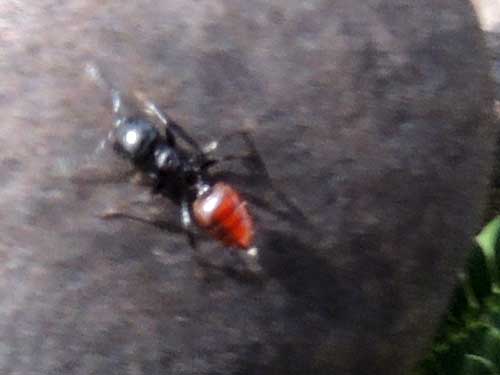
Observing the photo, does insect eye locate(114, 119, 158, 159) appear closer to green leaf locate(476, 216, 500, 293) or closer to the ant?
the ant

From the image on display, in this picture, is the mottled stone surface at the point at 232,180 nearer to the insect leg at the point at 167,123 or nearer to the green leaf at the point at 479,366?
the insect leg at the point at 167,123

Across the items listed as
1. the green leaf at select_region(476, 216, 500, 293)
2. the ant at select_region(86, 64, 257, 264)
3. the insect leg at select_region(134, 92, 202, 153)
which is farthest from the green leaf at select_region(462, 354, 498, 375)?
the insect leg at select_region(134, 92, 202, 153)

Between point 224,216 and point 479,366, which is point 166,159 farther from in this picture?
point 479,366

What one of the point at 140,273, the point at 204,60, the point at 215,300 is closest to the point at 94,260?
the point at 140,273

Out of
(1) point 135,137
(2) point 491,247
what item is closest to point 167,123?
(1) point 135,137

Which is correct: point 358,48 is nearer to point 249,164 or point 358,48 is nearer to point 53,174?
point 249,164

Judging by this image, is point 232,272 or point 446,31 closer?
point 232,272

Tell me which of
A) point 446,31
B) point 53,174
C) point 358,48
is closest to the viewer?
point 53,174

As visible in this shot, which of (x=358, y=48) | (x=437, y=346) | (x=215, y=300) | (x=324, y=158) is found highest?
(x=358, y=48)
